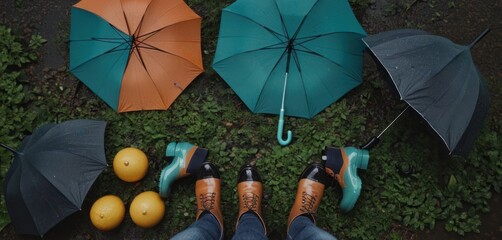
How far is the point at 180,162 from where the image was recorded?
462 centimetres

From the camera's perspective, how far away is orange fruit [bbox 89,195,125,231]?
4406mm

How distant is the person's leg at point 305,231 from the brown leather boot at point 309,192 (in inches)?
3.9

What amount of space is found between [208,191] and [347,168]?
1.39m

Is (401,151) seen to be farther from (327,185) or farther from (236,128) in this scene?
(236,128)

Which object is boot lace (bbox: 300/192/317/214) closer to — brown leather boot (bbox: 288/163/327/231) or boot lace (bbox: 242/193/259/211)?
brown leather boot (bbox: 288/163/327/231)

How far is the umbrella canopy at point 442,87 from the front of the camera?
3.80 m

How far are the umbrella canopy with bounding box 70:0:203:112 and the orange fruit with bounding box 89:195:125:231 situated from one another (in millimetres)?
983

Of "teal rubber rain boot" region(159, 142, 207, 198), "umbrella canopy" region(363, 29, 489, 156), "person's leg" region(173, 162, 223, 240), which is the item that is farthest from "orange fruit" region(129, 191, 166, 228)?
"umbrella canopy" region(363, 29, 489, 156)

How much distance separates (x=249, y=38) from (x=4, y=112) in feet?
9.29

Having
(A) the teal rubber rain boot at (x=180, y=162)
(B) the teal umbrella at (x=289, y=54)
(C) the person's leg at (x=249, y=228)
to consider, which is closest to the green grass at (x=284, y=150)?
(A) the teal rubber rain boot at (x=180, y=162)

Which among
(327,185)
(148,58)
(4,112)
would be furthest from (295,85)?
Result: (4,112)

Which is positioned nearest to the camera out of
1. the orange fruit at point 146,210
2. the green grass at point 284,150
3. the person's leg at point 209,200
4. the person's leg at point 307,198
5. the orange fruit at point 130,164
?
the person's leg at point 209,200

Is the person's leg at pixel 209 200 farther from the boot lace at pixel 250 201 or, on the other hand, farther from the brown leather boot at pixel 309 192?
the brown leather boot at pixel 309 192

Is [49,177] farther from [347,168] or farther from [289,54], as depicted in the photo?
[347,168]
